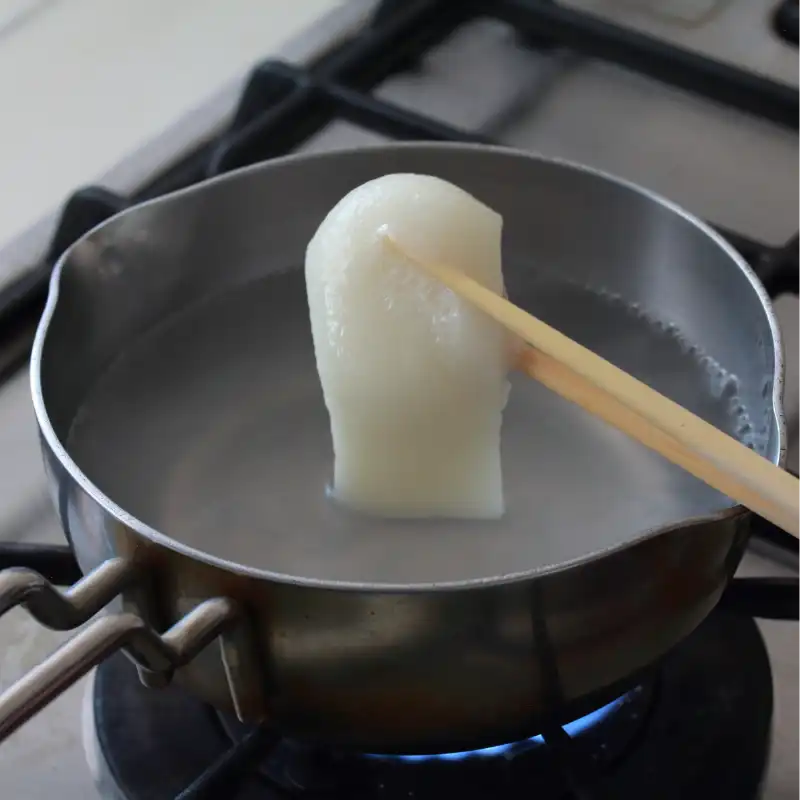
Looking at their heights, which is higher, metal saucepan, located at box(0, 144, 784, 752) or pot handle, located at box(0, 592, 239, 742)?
pot handle, located at box(0, 592, 239, 742)

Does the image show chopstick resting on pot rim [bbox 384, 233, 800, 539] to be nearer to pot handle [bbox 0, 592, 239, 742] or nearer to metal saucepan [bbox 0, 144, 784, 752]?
metal saucepan [bbox 0, 144, 784, 752]

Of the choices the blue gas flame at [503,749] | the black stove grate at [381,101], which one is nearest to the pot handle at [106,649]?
the blue gas flame at [503,749]

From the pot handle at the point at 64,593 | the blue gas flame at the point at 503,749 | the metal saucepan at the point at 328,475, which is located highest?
the pot handle at the point at 64,593

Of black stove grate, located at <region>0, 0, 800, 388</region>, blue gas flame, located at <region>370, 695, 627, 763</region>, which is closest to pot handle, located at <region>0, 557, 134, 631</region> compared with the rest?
blue gas flame, located at <region>370, 695, 627, 763</region>

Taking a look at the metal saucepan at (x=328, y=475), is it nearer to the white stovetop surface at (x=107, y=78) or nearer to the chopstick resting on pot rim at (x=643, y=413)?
the chopstick resting on pot rim at (x=643, y=413)

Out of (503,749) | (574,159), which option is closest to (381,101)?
(574,159)

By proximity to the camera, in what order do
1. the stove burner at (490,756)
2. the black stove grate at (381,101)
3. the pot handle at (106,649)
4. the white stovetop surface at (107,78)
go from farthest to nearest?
the white stovetop surface at (107,78) < the black stove grate at (381,101) < the stove burner at (490,756) < the pot handle at (106,649)
